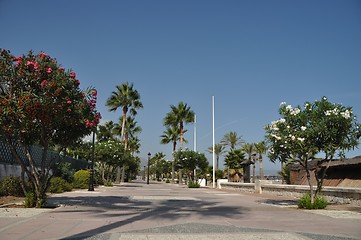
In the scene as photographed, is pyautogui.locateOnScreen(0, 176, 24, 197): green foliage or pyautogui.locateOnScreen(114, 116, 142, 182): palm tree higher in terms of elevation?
pyautogui.locateOnScreen(114, 116, 142, 182): palm tree

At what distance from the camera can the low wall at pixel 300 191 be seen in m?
17.0

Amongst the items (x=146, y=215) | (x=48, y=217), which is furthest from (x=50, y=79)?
(x=146, y=215)

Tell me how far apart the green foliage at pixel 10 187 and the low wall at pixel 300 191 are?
1525 centimetres

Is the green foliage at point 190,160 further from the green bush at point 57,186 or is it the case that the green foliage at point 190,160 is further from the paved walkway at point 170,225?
the paved walkway at point 170,225

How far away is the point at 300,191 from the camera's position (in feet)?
73.0

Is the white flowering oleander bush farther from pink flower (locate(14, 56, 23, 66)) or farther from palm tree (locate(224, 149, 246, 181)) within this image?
palm tree (locate(224, 149, 246, 181))

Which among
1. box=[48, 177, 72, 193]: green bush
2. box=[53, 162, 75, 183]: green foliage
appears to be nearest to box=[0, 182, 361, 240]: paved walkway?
box=[48, 177, 72, 193]: green bush

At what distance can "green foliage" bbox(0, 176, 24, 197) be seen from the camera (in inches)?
687

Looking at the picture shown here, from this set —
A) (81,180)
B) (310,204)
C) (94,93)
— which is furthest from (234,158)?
(94,93)

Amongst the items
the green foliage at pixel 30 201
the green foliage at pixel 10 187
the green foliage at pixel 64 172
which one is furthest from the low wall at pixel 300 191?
the green foliage at pixel 10 187

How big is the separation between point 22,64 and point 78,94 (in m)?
2.13

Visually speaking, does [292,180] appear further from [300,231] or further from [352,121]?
[300,231]

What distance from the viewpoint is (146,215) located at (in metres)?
12.4

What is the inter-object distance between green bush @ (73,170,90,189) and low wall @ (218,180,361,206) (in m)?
13.6
